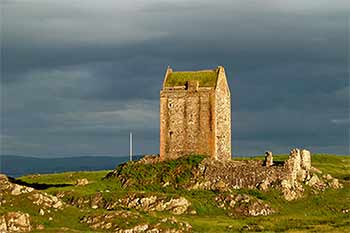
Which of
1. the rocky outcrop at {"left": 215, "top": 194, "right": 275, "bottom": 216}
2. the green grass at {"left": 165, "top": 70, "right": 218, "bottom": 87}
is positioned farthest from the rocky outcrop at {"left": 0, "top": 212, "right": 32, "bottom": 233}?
the green grass at {"left": 165, "top": 70, "right": 218, "bottom": 87}

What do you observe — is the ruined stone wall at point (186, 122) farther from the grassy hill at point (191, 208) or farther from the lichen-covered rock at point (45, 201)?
the lichen-covered rock at point (45, 201)

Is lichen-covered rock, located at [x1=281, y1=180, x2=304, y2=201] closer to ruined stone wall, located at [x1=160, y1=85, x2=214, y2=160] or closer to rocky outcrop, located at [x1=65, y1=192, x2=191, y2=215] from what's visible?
rocky outcrop, located at [x1=65, y1=192, x2=191, y2=215]

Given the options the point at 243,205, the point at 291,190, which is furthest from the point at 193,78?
the point at 243,205

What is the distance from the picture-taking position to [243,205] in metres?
76.4

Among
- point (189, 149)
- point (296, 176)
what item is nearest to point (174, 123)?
point (189, 149)

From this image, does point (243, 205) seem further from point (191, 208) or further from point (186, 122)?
point (186, 122)

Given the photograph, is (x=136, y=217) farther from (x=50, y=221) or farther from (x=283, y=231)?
(x=283, y=231)

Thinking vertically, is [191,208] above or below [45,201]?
below

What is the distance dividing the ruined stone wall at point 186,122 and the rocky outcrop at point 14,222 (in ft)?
105

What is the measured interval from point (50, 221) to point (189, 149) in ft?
98.3

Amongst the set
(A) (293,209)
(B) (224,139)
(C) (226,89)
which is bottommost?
(A) (293,209)

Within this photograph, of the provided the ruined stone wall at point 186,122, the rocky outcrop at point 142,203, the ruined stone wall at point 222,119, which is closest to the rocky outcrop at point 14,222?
the rocky outcrop at point 142,203

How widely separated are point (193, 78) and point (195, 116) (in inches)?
200

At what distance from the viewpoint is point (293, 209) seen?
78000 millimetres
